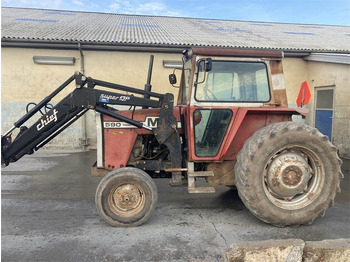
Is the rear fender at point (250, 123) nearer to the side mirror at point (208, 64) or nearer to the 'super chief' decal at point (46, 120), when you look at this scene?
the side mirror at point (208, 64)

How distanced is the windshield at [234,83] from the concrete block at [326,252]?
2.09 metres

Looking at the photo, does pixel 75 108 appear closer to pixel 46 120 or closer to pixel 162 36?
pixel 46 120

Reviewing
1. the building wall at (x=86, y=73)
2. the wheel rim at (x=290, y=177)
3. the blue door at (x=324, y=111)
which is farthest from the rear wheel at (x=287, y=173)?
the blue door at (x=324, y=111)

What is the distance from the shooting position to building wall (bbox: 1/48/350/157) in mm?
8867

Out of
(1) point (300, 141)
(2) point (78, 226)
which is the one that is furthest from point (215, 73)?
(2) point (78, 226)

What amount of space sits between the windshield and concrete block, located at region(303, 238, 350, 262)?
2.09 meters

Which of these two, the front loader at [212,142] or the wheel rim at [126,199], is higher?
the front loader at [212,142]

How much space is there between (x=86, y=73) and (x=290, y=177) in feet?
26.0

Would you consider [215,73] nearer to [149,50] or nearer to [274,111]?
[274,111]

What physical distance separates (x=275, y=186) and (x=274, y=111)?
1052 millimetres

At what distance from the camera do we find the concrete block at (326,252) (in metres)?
2.47

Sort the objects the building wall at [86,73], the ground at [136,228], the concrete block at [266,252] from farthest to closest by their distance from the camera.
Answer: the building wall at [86,73], the ground at [136,228], the concrete block at [266,252]

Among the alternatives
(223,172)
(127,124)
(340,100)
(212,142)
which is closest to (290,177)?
(223,172)

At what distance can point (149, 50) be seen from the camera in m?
9.52
